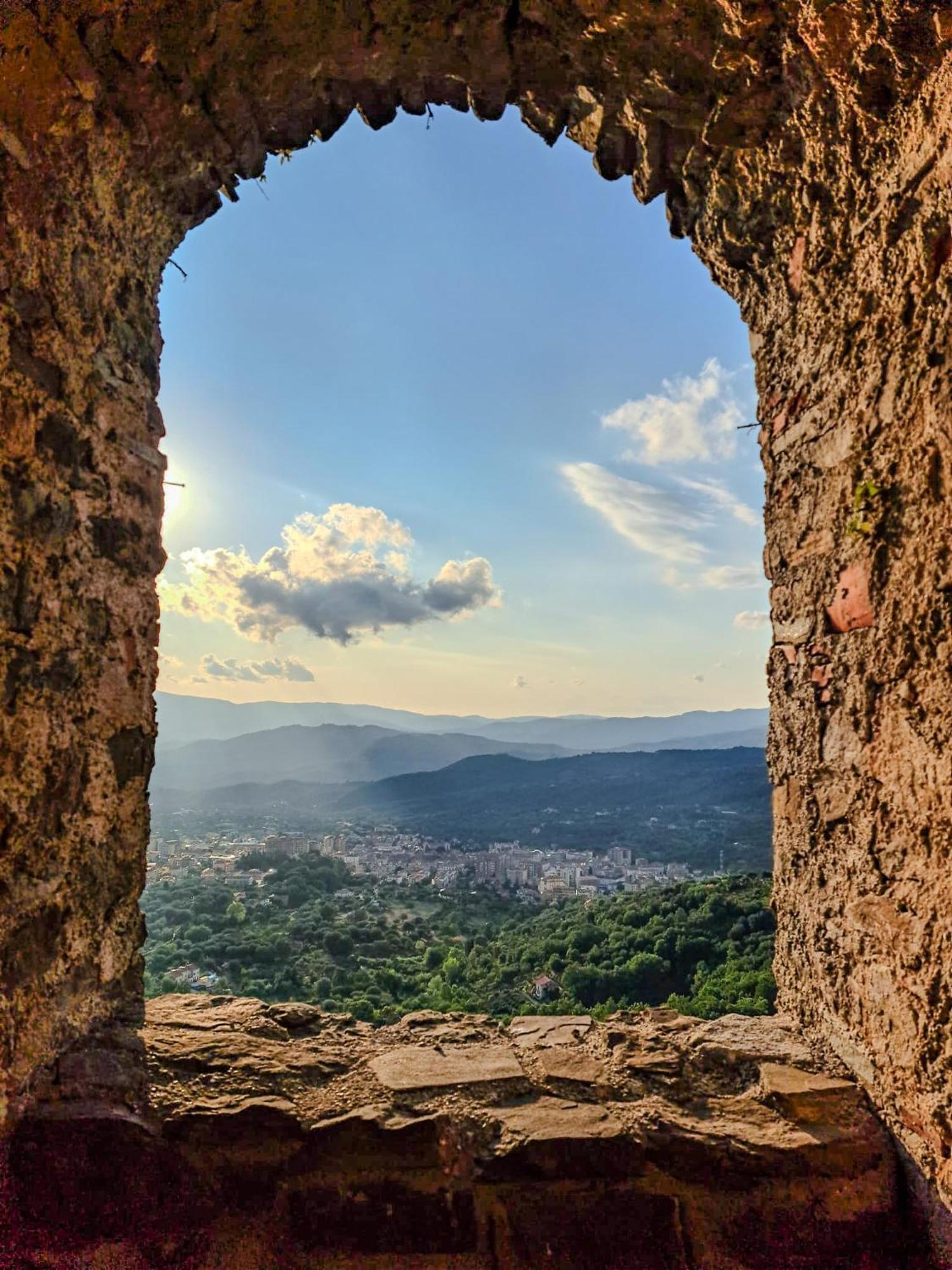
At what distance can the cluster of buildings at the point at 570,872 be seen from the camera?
8.09 metres

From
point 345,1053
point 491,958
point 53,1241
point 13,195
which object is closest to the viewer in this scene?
point 53,1241

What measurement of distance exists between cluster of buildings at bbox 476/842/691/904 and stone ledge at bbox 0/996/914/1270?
561 centimetres

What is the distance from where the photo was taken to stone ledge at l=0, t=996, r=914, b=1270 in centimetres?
137

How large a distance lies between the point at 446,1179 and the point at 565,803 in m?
16.2

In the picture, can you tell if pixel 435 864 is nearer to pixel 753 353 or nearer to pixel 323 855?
pixel 323 855

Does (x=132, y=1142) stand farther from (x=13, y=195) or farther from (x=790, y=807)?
(x=13, y=195)

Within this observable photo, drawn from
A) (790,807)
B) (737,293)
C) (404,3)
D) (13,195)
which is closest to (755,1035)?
(790,807)

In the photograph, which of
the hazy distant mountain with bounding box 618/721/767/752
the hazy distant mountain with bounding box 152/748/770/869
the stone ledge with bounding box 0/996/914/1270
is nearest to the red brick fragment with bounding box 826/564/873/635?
the stone ledge with bounding box 0/996/914/1270

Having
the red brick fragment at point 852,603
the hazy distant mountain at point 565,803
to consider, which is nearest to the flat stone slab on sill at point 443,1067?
the red brick fragment at point 852,603

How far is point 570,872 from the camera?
31.5 feet

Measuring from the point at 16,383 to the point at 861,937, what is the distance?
2.44 metres

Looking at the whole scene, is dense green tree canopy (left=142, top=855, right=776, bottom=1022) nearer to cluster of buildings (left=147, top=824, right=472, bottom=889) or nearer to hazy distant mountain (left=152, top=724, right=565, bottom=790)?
cluster of buildings (left=147, top=824, right=472, bottom=889)

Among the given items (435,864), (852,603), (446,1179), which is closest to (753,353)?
(852,603)

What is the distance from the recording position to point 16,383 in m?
1.48
